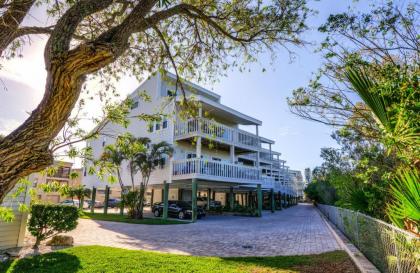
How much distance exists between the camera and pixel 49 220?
29.8ft

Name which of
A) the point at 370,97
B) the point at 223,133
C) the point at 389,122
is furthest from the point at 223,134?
the point at 389,122

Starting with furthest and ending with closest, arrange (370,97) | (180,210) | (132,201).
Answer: (180,210) < (132,201) < (370,97)

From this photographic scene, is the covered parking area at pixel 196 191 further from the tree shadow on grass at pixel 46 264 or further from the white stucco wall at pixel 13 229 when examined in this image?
the tree shadow on grass at pixel 46 264

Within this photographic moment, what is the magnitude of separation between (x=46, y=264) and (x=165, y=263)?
Result: 2938 millimetres

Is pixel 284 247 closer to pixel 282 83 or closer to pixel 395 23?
pixel 282 83

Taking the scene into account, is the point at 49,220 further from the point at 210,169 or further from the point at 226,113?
the point at 226,113

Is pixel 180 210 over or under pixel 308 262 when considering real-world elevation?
over

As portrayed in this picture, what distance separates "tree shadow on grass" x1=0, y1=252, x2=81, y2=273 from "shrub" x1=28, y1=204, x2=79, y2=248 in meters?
1.74

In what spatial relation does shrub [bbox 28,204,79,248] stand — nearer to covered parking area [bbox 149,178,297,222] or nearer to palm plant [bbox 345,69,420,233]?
palm plant [bbox 345,69,420,233]

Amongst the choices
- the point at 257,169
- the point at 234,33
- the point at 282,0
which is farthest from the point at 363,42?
the point at 257,169

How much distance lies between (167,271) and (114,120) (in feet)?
13.7

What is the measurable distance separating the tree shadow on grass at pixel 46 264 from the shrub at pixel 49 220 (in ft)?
5.71

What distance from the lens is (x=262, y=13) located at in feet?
20.2

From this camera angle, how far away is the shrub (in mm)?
8891
